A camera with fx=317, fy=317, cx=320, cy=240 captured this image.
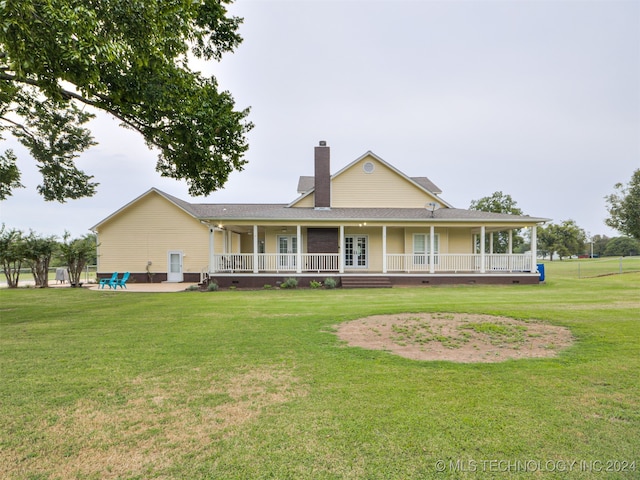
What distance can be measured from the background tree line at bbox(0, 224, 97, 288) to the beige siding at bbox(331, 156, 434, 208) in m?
15.8

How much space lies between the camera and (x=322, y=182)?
64.4 feet

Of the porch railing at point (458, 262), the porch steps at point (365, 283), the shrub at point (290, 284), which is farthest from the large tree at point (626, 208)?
the shrub at point (290, 284)

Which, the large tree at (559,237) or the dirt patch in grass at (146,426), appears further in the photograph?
the large tree at (559,237)

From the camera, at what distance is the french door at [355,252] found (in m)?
19.2

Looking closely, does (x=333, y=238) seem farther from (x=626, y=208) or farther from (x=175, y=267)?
(x=626, y=208)

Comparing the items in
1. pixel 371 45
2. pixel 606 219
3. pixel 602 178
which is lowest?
pixel 606 219

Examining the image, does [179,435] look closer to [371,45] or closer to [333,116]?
[371,45]

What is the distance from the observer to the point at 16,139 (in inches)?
503

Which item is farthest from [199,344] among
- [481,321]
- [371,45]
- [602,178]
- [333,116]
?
[602,178]

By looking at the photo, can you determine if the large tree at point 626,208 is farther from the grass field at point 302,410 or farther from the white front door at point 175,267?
the white front door at point 175,267

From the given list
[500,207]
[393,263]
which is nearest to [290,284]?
[393,263]

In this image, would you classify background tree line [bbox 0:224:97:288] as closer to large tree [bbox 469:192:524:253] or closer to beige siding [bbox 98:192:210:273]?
beige siding [bbox 98:192:210:273]

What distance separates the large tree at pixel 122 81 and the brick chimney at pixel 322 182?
8.59 meters

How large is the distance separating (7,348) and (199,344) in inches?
131
